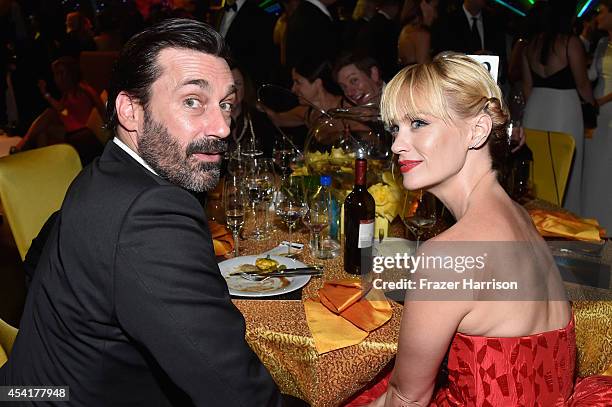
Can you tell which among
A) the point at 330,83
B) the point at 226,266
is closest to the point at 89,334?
the point at 226,266

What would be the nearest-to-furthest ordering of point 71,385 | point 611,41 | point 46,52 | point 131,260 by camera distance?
point 131,260 < point 71,385 < point 611,41 < point 46,52

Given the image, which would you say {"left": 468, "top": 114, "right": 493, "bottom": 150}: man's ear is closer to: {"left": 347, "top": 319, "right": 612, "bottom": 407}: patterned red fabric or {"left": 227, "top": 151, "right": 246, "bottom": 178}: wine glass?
{"left": 347, "top": 319, "right": 612, "bottom": 407}: patterned red fabric

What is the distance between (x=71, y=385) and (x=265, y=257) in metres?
0.87

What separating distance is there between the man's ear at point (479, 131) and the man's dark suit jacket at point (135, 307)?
0.78 metres

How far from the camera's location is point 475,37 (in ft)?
17.7

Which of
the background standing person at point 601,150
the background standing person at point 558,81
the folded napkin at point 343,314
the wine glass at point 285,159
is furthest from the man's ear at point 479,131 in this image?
the background standing person at point 601,150

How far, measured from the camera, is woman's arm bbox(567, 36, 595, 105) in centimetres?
469

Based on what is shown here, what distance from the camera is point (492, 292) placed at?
56.1 inches

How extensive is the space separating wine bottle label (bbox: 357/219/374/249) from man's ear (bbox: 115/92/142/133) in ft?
2.58

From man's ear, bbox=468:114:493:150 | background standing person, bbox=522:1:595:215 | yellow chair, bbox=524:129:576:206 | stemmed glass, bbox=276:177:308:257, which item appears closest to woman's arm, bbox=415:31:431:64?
background standing person, bbox=522:1:595:215

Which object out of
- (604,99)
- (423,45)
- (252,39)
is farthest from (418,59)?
(604,99)

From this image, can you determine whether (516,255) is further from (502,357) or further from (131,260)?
(131,260)

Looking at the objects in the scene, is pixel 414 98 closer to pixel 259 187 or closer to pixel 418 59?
pixel 259 187

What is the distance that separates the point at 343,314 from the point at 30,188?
1578mm
